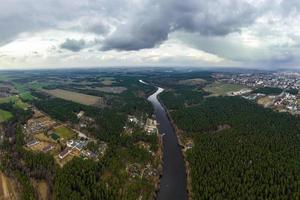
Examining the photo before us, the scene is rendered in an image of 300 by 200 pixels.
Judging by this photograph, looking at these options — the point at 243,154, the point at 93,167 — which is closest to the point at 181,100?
the point at 243,154

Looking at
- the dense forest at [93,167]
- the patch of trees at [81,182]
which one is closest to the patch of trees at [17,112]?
the dense forest at [93,167]

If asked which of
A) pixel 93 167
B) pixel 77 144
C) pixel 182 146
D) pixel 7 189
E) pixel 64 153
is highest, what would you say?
pixel 77 144

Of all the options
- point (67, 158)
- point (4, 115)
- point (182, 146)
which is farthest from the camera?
point (4, 115)

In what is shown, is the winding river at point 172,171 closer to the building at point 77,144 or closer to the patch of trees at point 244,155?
the patch of trees at point 244,155

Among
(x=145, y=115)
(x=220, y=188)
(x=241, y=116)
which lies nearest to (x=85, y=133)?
(x=145, y=115)

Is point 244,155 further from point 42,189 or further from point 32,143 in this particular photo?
point 32,143

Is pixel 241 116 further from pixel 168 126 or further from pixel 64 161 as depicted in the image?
pixel 64 161

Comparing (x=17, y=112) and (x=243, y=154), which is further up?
(x=17, y=112)
